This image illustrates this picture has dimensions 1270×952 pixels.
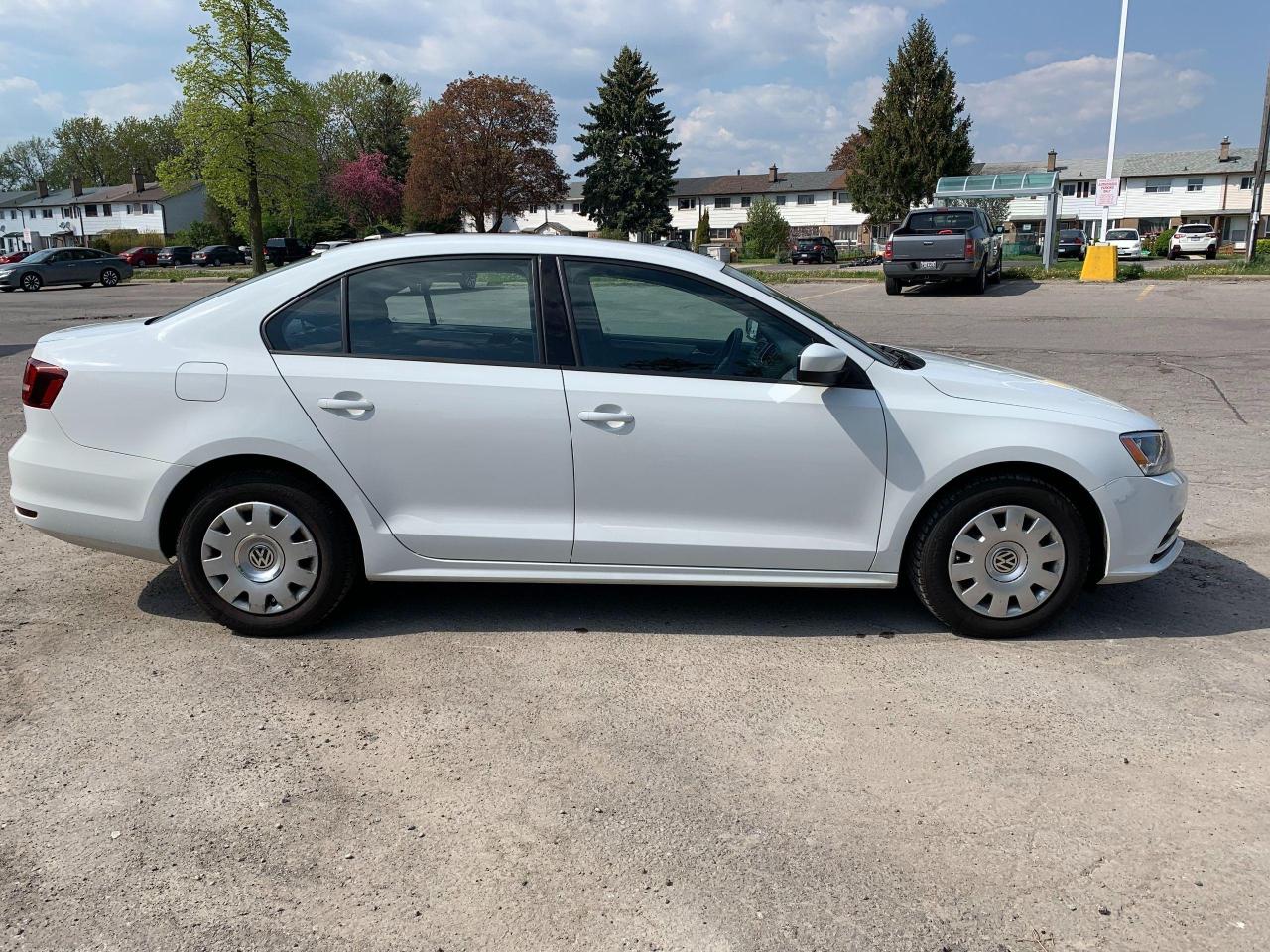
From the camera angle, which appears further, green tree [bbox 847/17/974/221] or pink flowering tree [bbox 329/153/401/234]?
pink flowering tree [bbox 329/153/401/234]

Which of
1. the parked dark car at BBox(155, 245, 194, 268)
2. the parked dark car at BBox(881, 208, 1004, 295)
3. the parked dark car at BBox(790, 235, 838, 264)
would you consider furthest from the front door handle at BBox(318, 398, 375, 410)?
the parked dark car at BBox(155, 245, 194, 268)

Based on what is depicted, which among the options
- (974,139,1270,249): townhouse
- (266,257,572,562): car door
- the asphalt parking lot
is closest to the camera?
the asphalt parking lot

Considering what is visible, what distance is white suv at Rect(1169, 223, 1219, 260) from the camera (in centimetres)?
5006

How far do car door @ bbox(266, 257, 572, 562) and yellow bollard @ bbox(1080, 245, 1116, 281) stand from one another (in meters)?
25.4

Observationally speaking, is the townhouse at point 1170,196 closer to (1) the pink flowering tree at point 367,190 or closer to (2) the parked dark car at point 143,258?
(1) the pink flowering tree at point 367,190

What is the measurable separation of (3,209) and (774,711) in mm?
121963

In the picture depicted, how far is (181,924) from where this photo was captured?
2.48 meters

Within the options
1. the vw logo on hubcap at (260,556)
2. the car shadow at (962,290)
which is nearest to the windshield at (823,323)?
the vw logo on hubcap at (260,556)

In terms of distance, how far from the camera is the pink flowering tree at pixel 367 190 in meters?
70.2

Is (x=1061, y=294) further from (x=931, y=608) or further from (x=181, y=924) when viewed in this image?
(x=181, y=924)

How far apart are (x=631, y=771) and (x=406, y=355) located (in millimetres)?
1993

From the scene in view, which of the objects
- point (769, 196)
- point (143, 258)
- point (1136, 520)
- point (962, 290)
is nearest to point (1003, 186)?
point (962, 290)

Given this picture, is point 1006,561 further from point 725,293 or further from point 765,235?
point 765,235

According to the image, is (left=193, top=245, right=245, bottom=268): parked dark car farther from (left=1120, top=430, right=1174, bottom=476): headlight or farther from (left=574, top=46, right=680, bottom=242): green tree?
(left=1120, top=430, right=1174, bottom=476): headlight
